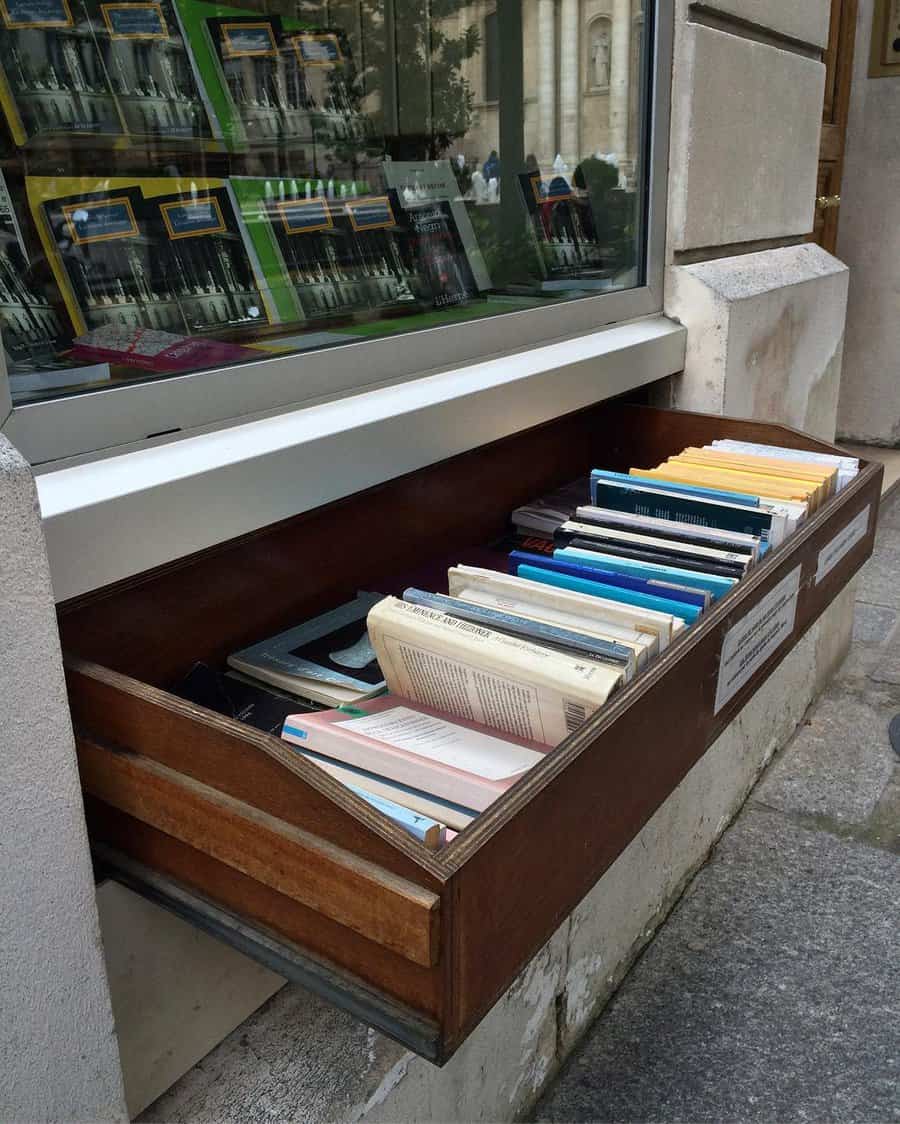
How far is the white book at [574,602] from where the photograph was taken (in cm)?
135

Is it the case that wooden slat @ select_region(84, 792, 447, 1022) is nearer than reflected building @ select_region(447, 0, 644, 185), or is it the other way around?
wooden slat @ select_region(84, 792, 447, 1022)

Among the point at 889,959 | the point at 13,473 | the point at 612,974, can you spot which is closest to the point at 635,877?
the point at 612,974

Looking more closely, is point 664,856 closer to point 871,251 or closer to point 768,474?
point 768,474

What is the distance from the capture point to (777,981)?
2.38 meters

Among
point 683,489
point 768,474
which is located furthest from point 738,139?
point 683,489

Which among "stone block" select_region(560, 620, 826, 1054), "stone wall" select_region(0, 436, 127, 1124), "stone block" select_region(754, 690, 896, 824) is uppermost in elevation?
"stone wall" select_region(0, 436, 127, 1124)

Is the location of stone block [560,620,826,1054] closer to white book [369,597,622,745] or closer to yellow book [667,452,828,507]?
yellow book [667,452,828,507]

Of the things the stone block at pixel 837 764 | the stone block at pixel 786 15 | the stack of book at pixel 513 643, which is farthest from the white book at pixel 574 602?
the stone block at pixel 837 764

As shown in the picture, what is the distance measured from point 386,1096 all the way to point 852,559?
125cm

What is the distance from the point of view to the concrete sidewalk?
2.10 meters

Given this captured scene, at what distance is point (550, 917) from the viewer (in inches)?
42.9

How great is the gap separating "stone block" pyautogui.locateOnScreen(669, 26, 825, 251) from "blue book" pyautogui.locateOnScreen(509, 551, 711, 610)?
123cm

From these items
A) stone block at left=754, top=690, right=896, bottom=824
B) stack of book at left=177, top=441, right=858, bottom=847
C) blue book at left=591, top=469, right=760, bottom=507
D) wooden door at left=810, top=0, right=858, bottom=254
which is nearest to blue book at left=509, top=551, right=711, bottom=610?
→ stack of book at left=177, top=441, right=858, bottom=847

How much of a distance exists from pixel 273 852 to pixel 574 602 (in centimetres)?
58
